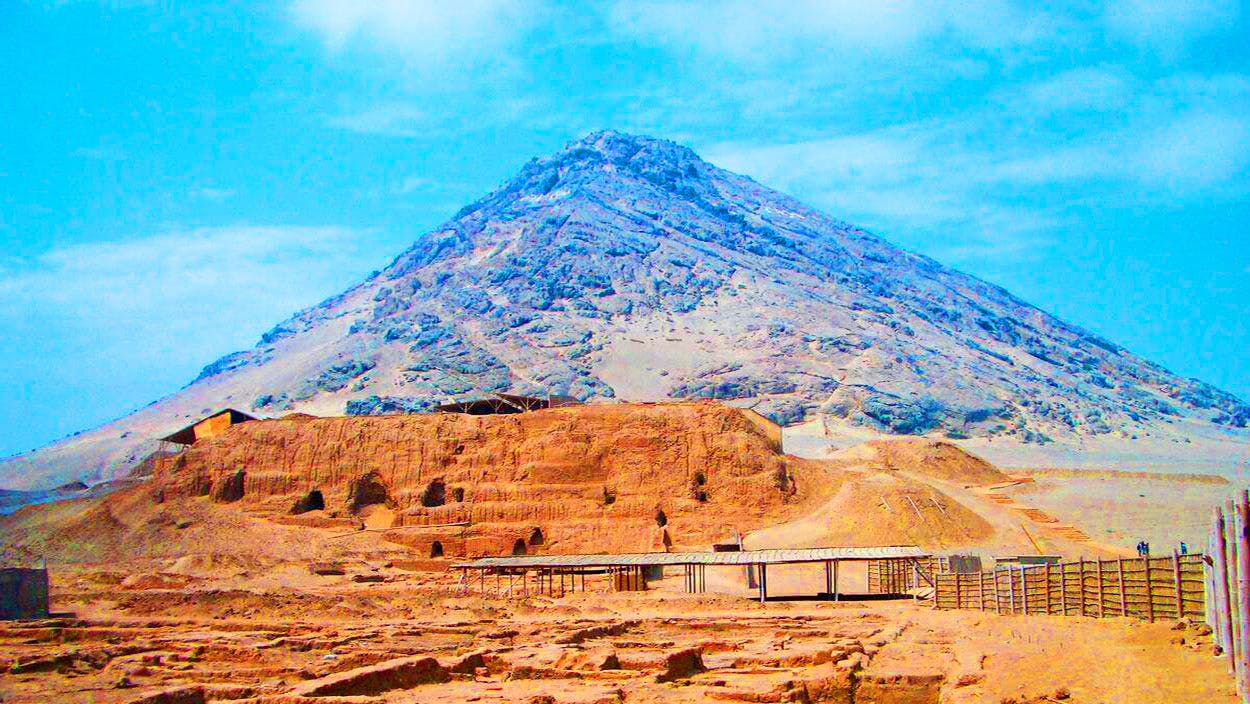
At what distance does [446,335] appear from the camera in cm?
16250

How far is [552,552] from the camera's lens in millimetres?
55844

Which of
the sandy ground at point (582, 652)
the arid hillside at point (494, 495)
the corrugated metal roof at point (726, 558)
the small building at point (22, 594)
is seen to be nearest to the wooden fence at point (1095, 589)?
the sandy ground at point (582, 652)

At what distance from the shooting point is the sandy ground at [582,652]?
16328 mm

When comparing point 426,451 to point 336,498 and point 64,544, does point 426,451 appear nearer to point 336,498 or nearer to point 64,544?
point 336,498

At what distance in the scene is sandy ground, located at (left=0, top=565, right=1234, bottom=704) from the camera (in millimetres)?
16328

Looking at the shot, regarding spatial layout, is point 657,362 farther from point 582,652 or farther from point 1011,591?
point 582,652

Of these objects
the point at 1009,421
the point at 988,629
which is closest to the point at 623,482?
the point at 988,629

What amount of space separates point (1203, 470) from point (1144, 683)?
11689 centimetres

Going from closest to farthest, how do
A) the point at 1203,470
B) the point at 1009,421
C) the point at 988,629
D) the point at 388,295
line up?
the point at 988,629, the point at 1203,470, the point at 1009,421, the point at 388,295

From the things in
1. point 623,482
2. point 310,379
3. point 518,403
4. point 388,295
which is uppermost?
point 388,295

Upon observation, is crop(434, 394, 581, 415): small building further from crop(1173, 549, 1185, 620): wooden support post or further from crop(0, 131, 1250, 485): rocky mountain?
crop(1173, 549, 1185, 620): wooden support post

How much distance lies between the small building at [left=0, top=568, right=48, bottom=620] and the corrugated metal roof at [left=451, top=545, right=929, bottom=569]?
15.1 m

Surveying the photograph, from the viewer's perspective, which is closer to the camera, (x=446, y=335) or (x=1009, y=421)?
(x=1009, y=421)

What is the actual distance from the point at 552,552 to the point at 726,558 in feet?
48.9
